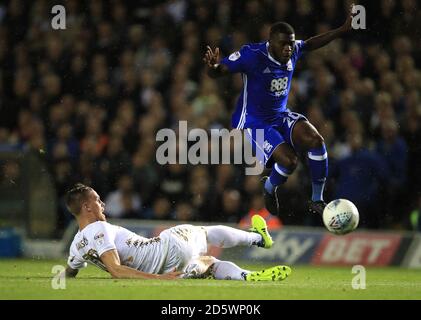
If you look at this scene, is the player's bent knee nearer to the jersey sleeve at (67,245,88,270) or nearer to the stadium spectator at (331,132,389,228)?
the jersey sleeve at (67,245,88,270)

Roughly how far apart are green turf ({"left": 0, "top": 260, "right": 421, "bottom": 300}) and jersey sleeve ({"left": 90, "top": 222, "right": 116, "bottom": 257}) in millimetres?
328

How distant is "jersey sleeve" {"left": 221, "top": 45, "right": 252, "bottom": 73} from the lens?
31.1 ft

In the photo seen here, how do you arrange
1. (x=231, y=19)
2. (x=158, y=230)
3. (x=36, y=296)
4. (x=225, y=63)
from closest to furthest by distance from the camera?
1. (x=36, y=296)
2. (x=225, y=63)
3. (x=158, y=230)
4. (x=231, y=19)

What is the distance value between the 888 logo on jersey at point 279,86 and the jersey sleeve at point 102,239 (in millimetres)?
2312

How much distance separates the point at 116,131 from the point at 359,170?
11.2ft

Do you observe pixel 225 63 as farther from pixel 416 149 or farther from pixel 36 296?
pixel 416 149

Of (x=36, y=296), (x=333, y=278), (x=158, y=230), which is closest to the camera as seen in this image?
(x=36, y=296)

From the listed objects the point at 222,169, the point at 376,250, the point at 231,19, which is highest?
the point at 231,19

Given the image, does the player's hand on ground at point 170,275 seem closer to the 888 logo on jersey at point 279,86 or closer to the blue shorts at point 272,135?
the blue shorts at point 272,135

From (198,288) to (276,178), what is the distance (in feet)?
6.88

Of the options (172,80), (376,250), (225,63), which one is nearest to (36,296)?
(225,63)

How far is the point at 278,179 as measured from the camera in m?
→ 9.96

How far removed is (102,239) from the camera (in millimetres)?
8617

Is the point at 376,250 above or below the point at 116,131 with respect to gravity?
below
